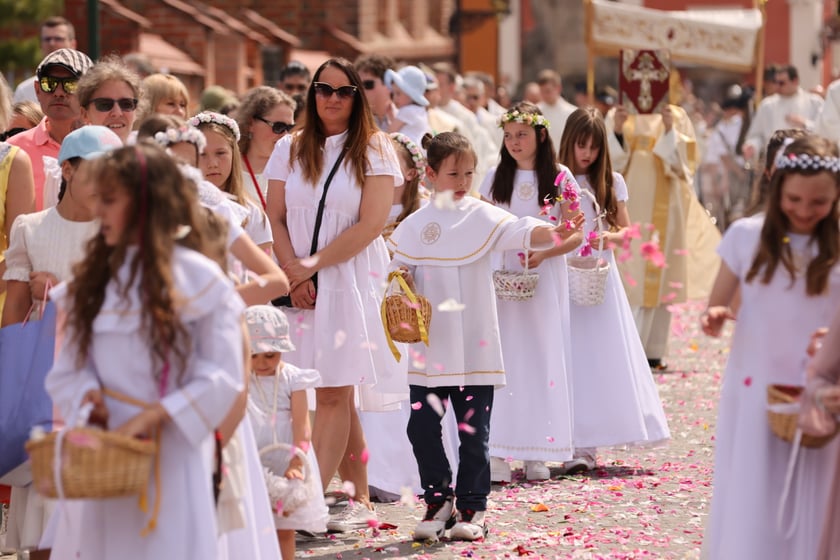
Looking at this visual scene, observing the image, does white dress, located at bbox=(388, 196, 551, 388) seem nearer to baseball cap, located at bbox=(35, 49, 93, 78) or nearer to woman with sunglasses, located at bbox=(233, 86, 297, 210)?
woman with sunglasses, located at bbox=(233, 86, 297, 210)

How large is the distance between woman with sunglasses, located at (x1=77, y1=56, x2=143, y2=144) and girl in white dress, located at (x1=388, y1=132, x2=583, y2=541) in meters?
1.31

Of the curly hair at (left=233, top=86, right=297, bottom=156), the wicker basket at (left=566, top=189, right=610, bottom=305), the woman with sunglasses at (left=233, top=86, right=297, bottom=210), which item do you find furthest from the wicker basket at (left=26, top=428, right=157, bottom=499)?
the wicker basket at (left=566, top=189, right=610, bottom=305)

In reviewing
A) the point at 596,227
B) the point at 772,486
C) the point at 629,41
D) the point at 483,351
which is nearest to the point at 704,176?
the point at 629,41

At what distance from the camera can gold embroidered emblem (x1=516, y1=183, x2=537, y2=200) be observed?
29.0 feet

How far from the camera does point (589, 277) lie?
9.01m

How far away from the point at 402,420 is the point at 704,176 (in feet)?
57.4

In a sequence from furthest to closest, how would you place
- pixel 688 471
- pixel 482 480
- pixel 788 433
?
1. pixel 688 471
2. pixel 482 480
3. pixel 788 433

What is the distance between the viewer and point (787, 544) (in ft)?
18.4

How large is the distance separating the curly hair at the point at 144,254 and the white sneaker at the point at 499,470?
4.18 metres

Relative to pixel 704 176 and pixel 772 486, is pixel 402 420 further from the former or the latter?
pixel 704 176

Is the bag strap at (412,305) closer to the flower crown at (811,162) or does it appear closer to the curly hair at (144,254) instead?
the flower crown at (811,162)

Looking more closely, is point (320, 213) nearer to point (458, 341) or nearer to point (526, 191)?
point (458, 341)

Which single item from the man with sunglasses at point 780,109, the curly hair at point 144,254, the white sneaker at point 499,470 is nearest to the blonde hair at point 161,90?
the white sneaker at point 499,470

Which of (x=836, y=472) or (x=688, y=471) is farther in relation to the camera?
(x=688, y=471)
